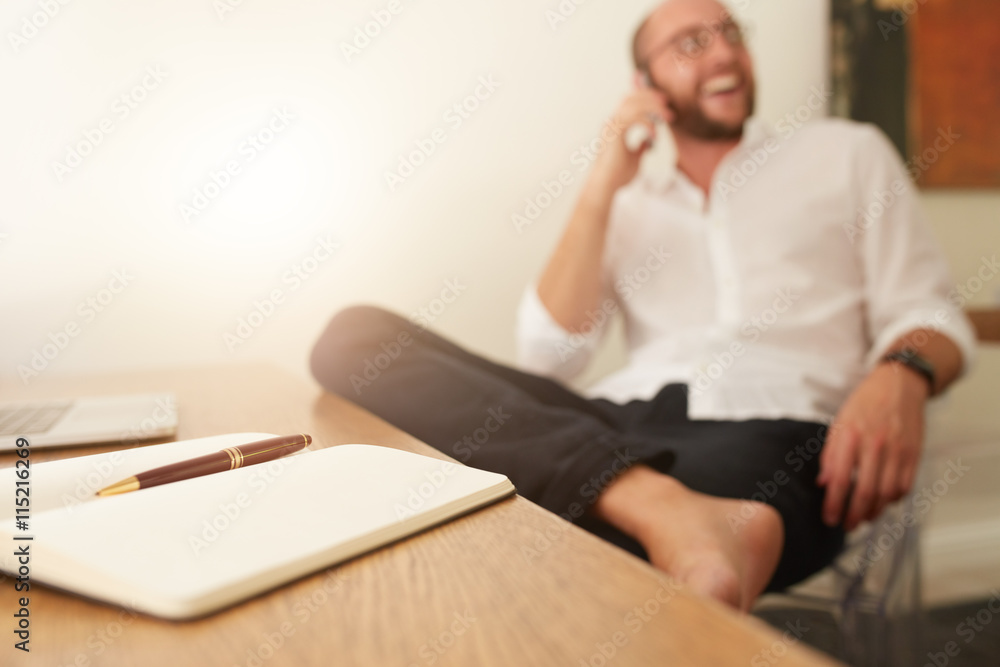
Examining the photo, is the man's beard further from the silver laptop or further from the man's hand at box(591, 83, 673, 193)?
the silver laptop

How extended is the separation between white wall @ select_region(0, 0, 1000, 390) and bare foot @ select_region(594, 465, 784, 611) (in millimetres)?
884

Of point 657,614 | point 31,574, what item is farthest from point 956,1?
point 31,574

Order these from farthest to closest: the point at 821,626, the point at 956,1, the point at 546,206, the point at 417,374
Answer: the point at 956,1 → the point at 546,206 → the point at 821,626 → the point at 417,374

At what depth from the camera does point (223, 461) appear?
14.7 inches

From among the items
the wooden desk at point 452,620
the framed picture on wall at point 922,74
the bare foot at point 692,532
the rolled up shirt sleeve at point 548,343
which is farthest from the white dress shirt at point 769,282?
the wooden desk at point 452,620

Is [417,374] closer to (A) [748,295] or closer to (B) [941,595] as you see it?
(A) [748,295]

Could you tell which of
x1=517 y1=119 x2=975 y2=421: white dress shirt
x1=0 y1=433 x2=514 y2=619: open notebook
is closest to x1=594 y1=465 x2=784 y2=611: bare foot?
x1=0 y1=433 x2=514 y2=619: open notebook

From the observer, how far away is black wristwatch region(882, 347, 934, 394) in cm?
82

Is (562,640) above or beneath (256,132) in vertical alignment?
beneath

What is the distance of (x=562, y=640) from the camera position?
198 millimetres

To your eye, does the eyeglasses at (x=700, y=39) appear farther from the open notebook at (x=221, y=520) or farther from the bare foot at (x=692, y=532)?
the open notebook at (x=221, y=520)

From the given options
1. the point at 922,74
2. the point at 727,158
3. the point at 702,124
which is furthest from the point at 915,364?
the point at 922,74

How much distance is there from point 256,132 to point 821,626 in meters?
1.40

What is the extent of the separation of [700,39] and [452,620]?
47.1 inches
